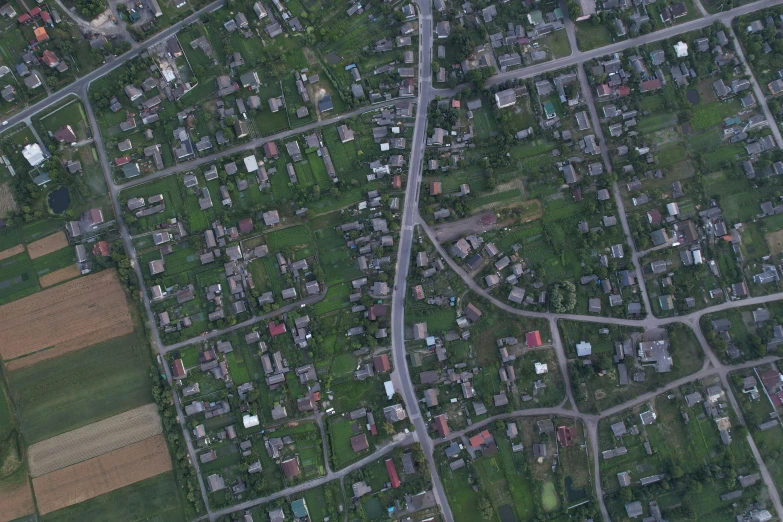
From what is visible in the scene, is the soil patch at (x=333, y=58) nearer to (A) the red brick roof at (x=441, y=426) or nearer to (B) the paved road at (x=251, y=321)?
(B) the paved road at (x=251, y=321)

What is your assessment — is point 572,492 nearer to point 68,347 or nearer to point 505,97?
point 505,97

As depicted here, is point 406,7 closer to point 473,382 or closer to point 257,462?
point 473,382

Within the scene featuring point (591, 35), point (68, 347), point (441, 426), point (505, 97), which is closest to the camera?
point (441, 426)

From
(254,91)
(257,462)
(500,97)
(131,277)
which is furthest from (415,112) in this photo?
(257,462)

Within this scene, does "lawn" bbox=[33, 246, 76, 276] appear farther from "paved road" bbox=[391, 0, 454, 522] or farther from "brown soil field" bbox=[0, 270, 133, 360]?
"paved road" bbox=[391, 0, 454, 522]

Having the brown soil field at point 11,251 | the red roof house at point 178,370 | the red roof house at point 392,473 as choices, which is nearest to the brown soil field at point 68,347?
the red roof house at point 178,370

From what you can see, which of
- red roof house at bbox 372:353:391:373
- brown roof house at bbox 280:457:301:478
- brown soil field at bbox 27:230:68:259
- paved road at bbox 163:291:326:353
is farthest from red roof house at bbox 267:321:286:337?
brown soil field at bbox 27:230:68:259

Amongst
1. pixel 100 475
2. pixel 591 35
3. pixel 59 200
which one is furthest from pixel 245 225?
pixel 591 35
